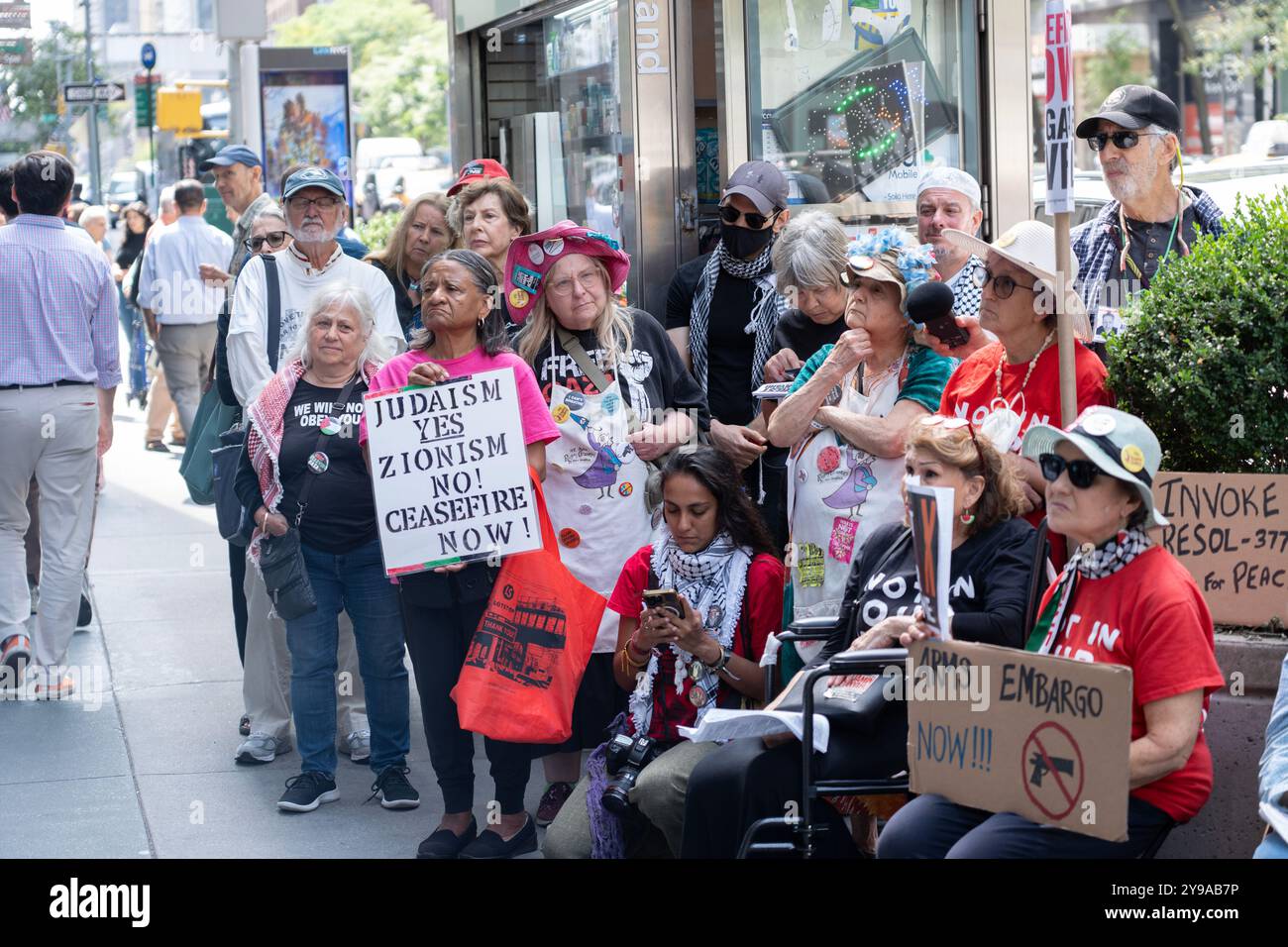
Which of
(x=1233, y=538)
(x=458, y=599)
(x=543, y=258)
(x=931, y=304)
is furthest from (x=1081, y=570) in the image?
(x=543, y=258)

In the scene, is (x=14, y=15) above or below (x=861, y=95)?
above

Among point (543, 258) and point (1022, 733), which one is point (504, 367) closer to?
point (543, 258)

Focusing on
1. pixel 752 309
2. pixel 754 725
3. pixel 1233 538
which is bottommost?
pixel 754 725

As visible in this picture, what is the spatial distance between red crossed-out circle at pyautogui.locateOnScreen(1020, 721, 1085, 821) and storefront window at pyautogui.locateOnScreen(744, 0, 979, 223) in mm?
4122

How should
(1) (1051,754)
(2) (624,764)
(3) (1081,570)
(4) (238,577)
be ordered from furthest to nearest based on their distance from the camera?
(4) (238,577), (2) (624,764), (3) (1081,570), (1) (1051,754)

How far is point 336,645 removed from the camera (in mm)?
6266

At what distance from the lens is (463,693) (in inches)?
215

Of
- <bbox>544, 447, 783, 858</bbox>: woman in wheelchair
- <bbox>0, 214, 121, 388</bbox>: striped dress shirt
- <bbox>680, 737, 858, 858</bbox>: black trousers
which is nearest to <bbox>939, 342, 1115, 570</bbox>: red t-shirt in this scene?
<bbox>544, 447, 783, 858</bbox>: woman in wheelchair

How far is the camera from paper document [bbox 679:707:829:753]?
4.42 m

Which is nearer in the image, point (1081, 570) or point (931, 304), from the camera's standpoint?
point (1081, 570)

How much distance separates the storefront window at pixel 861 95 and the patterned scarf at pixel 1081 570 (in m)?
3.70

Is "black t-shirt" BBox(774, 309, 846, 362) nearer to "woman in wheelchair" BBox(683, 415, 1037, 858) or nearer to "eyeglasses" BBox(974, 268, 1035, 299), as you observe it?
"eyeglasses" BBox(974, 268, 1035, 299)

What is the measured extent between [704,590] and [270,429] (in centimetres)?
182

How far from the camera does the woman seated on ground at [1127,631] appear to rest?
12.2 feet
